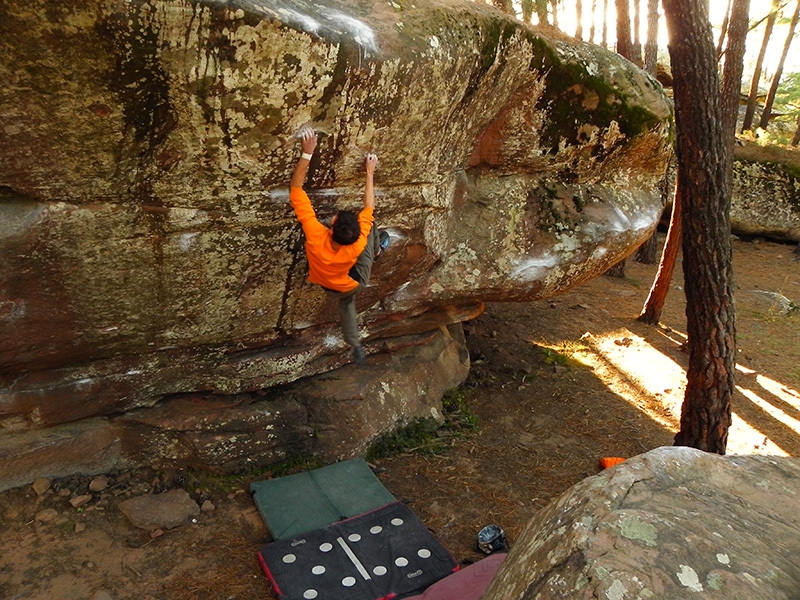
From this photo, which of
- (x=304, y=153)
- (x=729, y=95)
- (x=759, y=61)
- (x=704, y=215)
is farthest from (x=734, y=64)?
(x=304, y=153)

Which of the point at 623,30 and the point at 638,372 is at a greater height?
the point at 623,30

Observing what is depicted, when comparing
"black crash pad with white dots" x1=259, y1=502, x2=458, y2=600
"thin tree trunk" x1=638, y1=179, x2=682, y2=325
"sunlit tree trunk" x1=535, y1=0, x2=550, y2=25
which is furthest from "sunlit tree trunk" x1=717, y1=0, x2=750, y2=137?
"black crash pad with white dots" x1=259, y1=502, x2=458, y2=600

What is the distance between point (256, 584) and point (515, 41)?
5013 mm

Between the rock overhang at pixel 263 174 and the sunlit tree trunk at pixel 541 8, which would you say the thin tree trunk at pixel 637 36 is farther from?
the rock overhang at pixel 263 174

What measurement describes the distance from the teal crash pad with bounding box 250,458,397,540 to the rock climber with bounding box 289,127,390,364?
1775 mm

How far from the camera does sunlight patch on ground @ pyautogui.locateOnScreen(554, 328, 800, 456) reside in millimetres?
7906

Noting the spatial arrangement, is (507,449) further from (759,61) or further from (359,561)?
(759,61)

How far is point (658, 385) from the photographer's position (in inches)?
354

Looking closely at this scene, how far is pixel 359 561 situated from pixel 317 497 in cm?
90

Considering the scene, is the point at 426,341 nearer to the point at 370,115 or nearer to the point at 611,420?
Answer: the point at 611,420

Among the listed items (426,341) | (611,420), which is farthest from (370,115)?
(611,420)

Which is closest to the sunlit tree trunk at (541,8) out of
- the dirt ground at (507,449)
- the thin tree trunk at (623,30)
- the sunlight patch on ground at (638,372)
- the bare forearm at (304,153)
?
the thin tree trunk at (623,30)

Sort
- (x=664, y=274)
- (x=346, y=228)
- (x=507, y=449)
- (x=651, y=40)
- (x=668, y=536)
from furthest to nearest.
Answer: (x=651, y=40), (x=664, y=274), (x=507, y=449), (x=346, y=228), (x=668, y=536)

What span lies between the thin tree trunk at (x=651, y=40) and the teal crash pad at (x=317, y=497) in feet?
35.0
